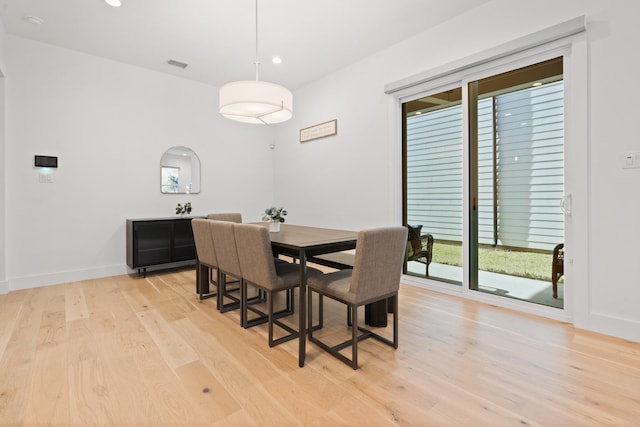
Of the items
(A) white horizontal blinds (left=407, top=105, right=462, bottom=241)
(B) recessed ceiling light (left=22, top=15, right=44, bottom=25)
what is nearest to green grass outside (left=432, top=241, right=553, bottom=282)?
(A) white horizontal blinds (left=407, top=105, right=462, bottom=241)

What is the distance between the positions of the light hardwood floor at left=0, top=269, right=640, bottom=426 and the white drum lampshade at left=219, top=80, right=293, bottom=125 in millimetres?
1861

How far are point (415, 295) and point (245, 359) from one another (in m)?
2.02

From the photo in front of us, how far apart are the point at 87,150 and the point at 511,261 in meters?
5.20

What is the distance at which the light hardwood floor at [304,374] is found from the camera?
4.87 ft

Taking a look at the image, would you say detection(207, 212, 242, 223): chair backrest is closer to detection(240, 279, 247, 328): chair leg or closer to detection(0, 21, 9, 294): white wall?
detection(240, 279, 247, 328): chair leg

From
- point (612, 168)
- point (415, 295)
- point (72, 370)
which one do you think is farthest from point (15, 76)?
point (612, 168)

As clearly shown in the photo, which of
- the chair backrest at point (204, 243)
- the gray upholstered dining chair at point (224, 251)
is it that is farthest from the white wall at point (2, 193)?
→ the gray upholstered dining chair at point (224, 251)

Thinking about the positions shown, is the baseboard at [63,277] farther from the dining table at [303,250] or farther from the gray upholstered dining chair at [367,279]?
the gray upholstered dining chair at [367,279]

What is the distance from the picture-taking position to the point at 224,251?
8.55 feet

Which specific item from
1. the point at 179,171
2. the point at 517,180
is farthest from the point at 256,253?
the point at 179,171

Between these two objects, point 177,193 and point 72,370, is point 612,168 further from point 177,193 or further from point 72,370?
point 177,193

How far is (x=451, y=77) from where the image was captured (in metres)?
3.25

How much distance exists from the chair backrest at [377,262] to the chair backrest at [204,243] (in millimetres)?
1518

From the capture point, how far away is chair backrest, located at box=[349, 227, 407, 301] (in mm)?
1843
